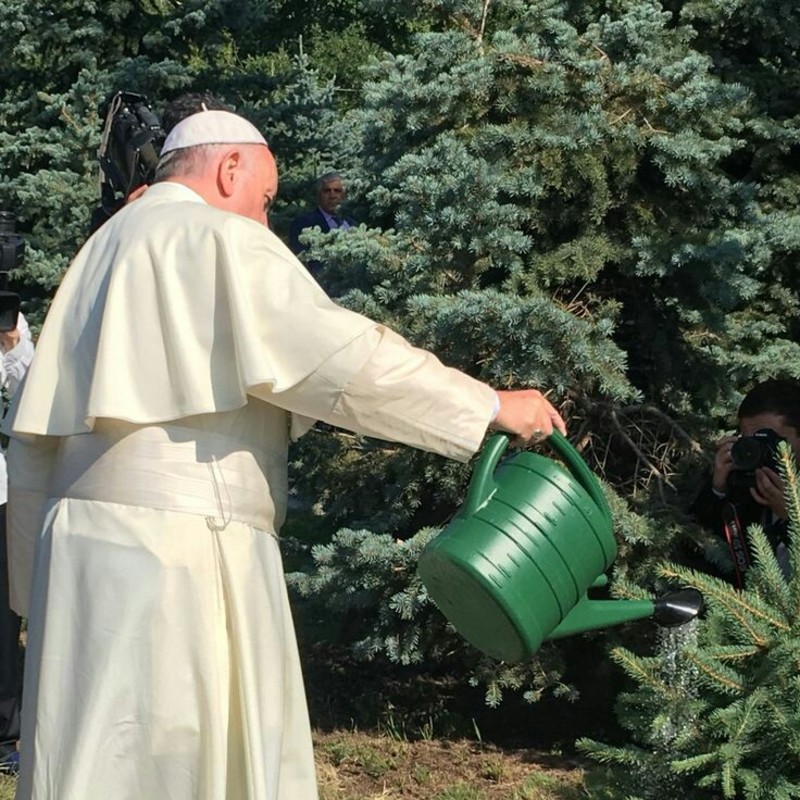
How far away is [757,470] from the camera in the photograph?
3.95 meters

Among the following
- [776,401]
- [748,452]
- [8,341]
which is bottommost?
[8,341]

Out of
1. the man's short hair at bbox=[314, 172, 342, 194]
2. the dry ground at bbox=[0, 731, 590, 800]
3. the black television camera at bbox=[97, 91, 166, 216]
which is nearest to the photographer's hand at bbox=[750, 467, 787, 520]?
the dry ground at bbox=[0, 731, 590, 800]

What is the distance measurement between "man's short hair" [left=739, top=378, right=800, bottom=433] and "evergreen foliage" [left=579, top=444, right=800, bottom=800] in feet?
1.82

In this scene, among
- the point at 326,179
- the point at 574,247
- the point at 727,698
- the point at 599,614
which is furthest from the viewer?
the point at 326,179

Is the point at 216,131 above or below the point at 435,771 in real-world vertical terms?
above

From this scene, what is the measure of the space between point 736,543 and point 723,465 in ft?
0.78

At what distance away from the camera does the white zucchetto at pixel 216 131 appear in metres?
3.02

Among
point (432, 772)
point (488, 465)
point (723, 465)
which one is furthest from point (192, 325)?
point (432, 772)

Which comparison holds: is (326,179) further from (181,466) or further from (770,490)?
(181,466)

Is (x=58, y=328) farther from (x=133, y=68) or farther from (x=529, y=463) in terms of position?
(x=133, y=68)

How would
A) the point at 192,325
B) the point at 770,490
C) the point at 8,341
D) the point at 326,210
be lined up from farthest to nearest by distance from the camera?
the point at 326,210
the point at 8,341
the point at 770,490
the point at 192,325

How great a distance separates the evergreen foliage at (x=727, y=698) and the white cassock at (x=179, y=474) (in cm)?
95

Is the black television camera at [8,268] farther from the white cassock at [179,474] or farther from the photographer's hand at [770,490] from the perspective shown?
the photographer's hand at [770,490]

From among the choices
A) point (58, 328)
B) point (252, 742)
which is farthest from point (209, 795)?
point (58, 328)
